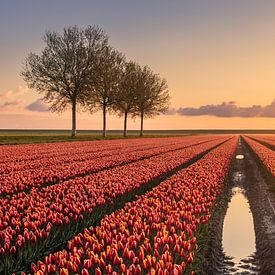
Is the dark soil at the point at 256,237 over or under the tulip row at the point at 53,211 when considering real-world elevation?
under

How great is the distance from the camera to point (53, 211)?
353 inches

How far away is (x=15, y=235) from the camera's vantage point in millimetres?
7434

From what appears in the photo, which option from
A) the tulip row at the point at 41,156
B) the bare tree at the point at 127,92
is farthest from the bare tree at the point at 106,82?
the tulip row at the point at 41,156

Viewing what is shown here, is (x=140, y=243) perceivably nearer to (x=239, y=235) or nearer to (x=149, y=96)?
(x=239, y=235)

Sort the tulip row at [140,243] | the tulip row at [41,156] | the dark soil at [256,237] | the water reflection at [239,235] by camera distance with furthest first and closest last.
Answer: the tulip row at [41,156]
the water reflection at [239,235]
the dark soil at [256,237]
the tulip row at [140,243]

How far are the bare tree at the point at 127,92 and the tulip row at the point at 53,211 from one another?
56404 millimetres

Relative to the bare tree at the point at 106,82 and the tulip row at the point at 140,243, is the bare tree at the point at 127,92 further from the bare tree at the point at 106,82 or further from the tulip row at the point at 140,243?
the tulip row at the point at 140,243

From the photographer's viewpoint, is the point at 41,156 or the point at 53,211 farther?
the point at 41,156

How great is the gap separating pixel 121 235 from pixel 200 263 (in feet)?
5.36

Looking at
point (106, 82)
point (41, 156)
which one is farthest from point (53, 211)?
point (106, 82)

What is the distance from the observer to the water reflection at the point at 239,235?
27.4ft

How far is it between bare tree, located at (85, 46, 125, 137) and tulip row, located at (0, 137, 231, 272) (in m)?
48.4

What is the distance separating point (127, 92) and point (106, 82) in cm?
796

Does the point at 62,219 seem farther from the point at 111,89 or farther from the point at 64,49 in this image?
the point at 111,89
